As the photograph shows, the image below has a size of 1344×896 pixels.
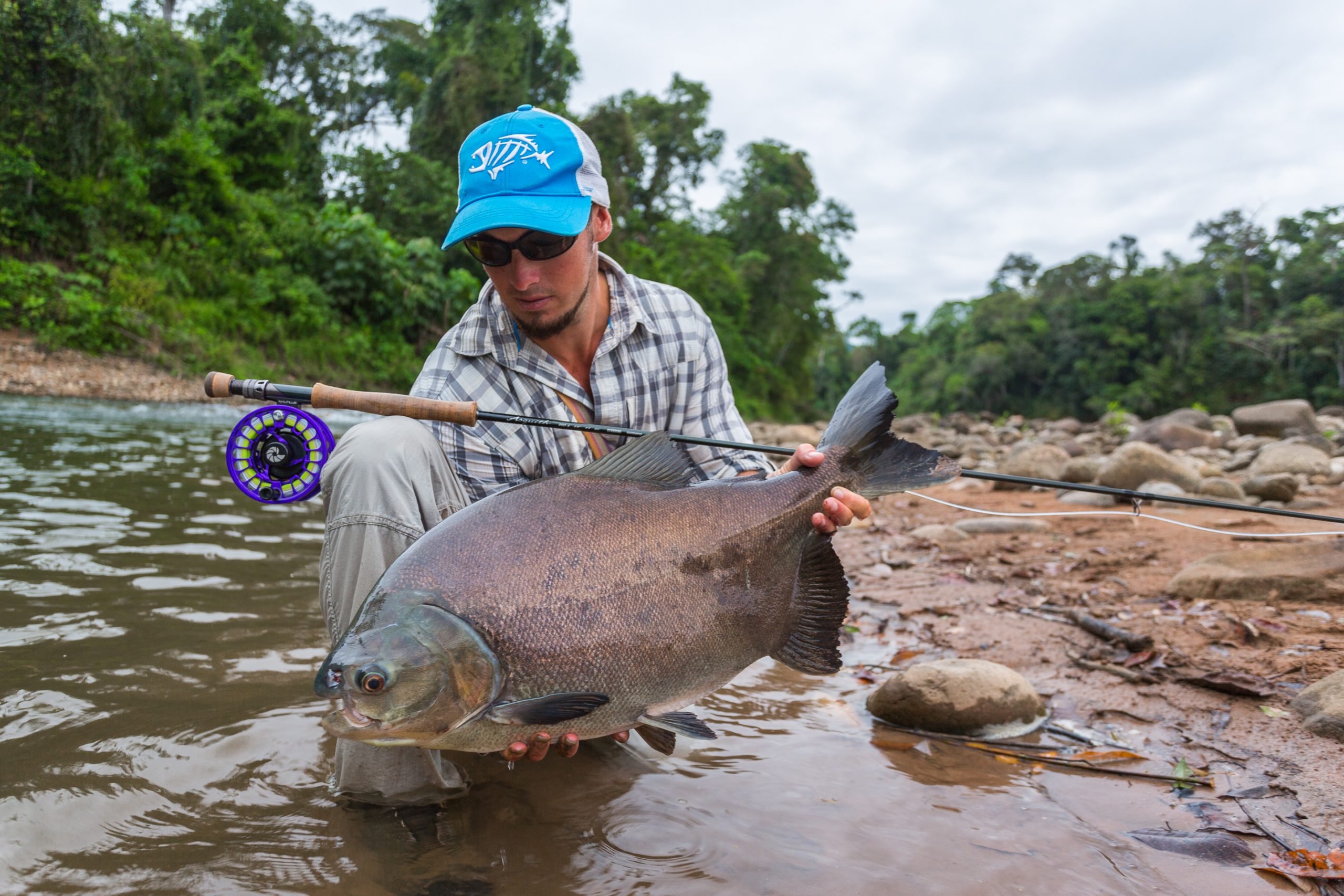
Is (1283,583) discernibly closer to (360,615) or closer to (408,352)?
(360,615)

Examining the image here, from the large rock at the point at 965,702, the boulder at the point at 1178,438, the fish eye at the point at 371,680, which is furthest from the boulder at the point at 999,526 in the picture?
the boulder at the point at 1178,438

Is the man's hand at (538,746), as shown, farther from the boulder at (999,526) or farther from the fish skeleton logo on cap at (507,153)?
the boulder at (999,526)

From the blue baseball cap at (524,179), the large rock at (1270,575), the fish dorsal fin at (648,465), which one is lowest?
the large rock at (1270,575)

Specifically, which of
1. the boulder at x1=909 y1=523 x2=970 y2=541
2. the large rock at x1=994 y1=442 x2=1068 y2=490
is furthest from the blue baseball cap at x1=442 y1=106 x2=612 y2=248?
the large rock at x1=994 y1=442 x2=1068 y2=490

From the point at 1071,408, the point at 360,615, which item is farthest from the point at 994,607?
the point at 1071,408

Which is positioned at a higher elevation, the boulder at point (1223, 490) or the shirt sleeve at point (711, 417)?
the shirt sleeve at point (711, 417)

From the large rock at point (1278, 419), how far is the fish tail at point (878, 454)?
18311mm

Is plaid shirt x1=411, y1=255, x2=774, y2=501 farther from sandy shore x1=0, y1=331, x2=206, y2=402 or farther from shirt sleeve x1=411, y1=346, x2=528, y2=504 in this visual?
sandy shore x1=0, y1=331, x2=206, y2=402

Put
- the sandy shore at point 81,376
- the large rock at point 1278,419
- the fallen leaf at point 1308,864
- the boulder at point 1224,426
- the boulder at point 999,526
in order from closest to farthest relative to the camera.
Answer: the fallen leaf at point 1308,864, the boulder at point 999,526, the sandy shore at point 81,376, the large rock at point 1278,419, the boulder at point 1224,426

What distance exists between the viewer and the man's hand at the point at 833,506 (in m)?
2.34

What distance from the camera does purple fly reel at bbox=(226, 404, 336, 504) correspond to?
262 centimetres

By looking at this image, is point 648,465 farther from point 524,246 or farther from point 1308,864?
point 1308,864

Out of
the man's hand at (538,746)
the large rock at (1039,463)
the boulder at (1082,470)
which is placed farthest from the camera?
the large rock at (1039,463)

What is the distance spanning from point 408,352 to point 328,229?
4.07 meters
